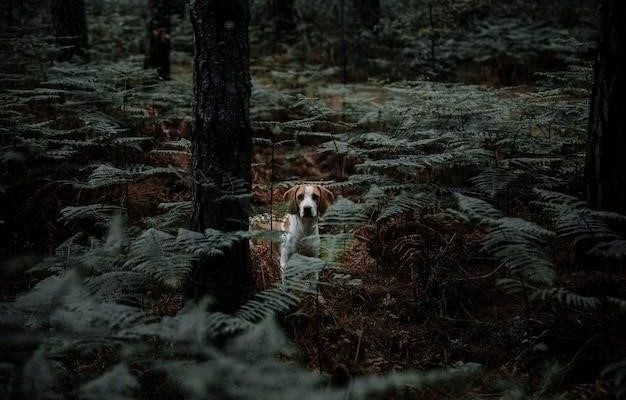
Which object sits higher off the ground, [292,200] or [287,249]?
[292,200]

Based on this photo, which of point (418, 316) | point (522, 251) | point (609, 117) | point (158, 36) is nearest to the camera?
point (522, 251)

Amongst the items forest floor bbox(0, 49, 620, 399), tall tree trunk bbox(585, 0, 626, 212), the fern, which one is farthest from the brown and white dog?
tall tree trunk bbox(585, 0, 626, 212)

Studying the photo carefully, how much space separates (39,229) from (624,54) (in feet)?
19.6

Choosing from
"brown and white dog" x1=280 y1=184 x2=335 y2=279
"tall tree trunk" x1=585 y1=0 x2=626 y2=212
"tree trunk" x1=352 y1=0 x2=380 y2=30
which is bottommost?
"brown and white dog" x1=280 y1=184 x2=335 y2=279

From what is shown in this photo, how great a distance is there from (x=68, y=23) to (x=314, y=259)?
7.87 m

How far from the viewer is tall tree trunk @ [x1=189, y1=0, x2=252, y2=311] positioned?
3471 millimetres

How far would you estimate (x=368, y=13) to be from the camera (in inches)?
529

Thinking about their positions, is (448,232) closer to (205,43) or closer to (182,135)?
(205,43)

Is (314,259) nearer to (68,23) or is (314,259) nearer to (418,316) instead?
(418,316)

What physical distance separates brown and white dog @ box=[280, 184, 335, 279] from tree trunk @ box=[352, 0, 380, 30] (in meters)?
9.54

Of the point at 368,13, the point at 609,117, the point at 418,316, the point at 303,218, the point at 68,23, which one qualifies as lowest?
the point at 418,316

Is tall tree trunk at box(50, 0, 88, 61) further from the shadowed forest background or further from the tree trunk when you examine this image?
the tree trunk

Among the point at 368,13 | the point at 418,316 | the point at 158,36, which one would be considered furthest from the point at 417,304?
the point at 368,13

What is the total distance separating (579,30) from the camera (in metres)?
12.0
